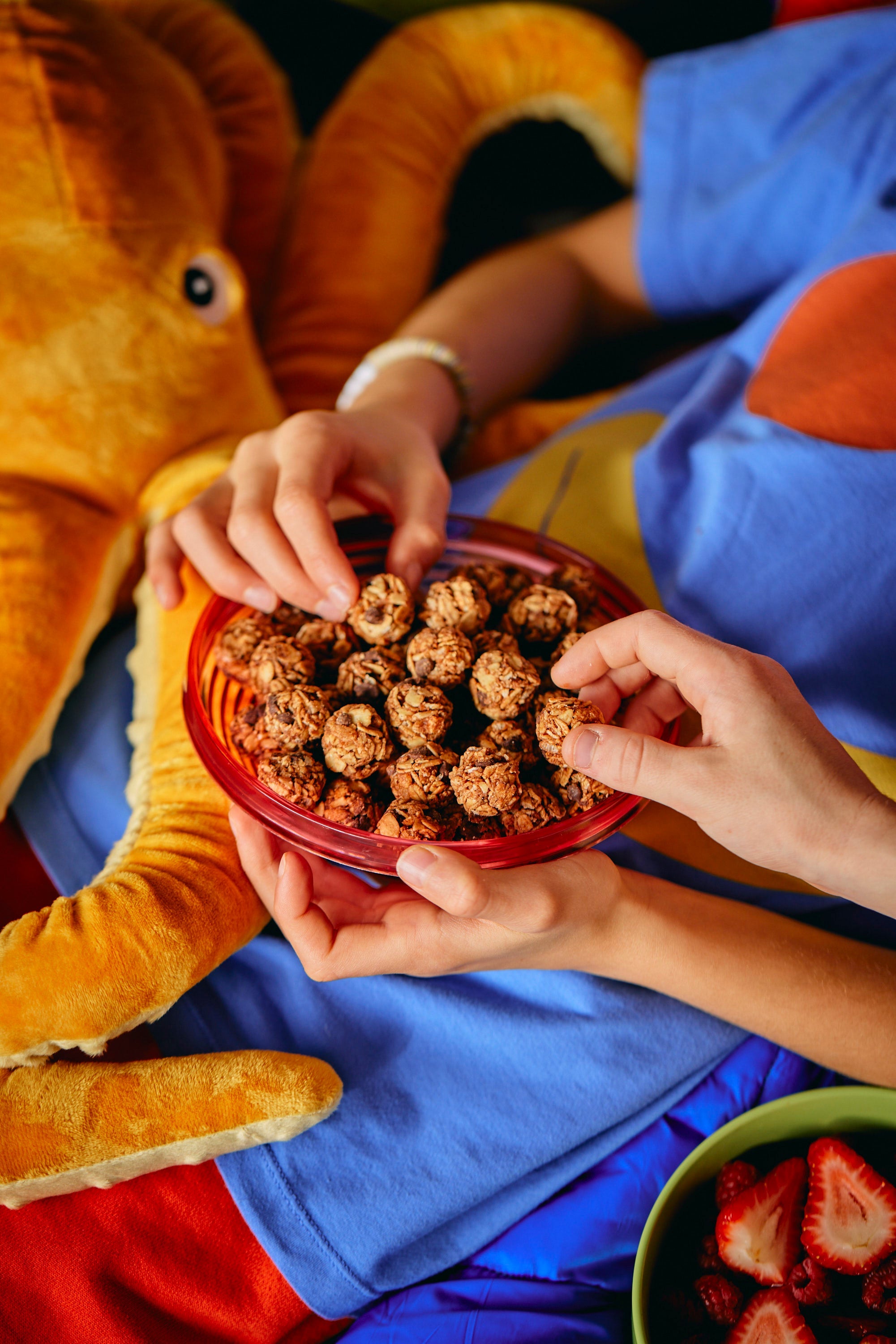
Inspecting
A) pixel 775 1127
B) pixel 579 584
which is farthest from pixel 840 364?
pixel 775 1127

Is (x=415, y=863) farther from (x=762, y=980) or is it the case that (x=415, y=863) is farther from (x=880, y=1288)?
(x=880, y=1288)

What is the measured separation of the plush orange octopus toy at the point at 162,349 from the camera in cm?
58

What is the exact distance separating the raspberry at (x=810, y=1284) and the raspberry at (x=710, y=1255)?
5cm

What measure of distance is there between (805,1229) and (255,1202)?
0.40 m

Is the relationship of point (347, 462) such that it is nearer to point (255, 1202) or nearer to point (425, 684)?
point (425, 684)

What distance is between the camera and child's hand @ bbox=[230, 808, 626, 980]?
53cm

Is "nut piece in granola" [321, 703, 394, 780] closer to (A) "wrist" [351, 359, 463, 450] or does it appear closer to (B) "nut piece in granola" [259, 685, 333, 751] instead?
(B) "nut piece in granola" [259, 685, 333, 751]

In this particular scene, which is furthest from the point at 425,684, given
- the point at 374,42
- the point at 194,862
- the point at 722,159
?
the point at 374,42

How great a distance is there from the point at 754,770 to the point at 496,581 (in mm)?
295

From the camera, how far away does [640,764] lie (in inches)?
19.6

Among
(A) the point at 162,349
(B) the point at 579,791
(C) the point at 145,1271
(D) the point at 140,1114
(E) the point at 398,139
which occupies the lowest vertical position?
(C) the point at 145,1271

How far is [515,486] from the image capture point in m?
0.89

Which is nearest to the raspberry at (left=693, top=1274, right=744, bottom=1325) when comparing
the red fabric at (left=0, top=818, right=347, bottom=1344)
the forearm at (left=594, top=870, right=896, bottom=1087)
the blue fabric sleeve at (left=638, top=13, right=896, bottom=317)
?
the forearm at (left=594, top=870, right=896, bottom=1087)

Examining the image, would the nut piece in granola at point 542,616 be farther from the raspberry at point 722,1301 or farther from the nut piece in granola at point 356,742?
the raspberry at point 722,1301
